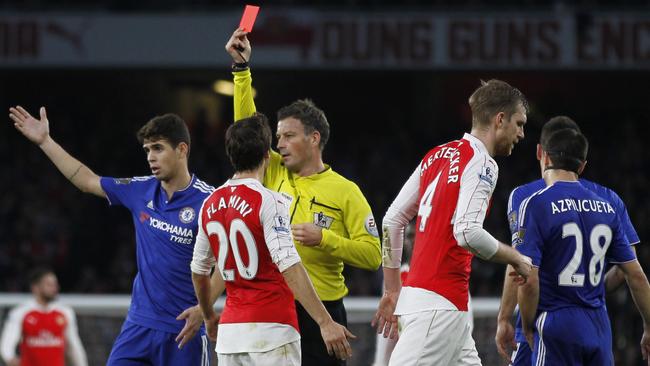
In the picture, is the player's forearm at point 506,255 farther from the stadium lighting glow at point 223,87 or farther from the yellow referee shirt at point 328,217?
the stadium lighting glow at point 223,87

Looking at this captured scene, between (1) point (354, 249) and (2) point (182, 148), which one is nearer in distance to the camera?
(1) point (354, 249)

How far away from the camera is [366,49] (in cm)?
1914

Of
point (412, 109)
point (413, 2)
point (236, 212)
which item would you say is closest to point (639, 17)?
point (413, 2)

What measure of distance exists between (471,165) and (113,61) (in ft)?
50.4

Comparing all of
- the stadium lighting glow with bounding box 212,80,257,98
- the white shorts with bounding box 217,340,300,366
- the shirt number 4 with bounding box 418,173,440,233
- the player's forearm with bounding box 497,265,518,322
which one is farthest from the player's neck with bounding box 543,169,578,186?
the stadium lighting glow with bounding box 212,80,257,98

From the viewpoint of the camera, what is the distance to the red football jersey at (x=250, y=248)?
5039mm

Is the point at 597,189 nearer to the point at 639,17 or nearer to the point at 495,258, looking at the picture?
the point at 495,258

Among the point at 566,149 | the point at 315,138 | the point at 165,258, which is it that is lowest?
the point at 165,258

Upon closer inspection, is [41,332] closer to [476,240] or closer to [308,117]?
[308,117]

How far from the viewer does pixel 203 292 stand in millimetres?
5523

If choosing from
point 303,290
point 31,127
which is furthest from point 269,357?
point 31,127

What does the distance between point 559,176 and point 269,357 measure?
179 cm

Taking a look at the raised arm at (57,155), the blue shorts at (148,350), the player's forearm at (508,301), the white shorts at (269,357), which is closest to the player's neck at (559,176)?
the player's forearm at (508,301)

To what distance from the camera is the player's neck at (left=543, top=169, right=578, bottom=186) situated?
5742mm
